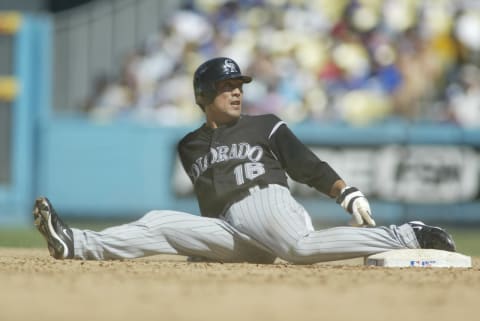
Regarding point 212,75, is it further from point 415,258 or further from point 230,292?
point 230,292

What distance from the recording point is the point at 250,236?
6.48m

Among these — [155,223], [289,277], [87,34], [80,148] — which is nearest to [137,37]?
[87,34]

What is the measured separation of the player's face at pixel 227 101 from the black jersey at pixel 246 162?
0.07 meters

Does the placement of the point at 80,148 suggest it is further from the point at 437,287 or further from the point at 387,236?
the point at 437,287

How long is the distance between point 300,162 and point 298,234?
456 mm

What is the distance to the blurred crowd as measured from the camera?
1370 centimetres

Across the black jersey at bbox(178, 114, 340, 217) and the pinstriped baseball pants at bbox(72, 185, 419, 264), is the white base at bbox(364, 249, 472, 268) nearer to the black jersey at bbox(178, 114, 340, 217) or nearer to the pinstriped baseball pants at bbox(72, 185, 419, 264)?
the pinstriped baseball pants at bbox(72, 185, 419, 264)

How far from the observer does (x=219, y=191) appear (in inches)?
260

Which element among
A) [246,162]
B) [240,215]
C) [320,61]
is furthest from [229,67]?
[320,61]

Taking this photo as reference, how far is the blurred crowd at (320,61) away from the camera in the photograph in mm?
13695

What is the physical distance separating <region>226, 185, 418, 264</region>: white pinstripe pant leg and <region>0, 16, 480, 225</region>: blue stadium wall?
6680 millimetres

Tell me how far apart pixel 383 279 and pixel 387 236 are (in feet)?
2.54


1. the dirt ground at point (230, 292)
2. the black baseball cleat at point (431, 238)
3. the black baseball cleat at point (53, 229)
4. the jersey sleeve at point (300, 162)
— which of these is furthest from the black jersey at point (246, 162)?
the black baseball cleat at point (53, 229)

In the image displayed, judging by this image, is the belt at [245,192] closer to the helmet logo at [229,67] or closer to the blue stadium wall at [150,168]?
the helmet logo at [229,67]
